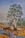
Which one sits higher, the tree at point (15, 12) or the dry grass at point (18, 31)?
the tree at point (15, 12)

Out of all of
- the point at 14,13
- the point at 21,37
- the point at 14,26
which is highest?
the point at 14,13

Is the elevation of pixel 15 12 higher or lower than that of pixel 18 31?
higher

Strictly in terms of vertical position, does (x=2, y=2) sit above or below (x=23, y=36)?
above

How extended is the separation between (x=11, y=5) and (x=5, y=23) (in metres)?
0.19

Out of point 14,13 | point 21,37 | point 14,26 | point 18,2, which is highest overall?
point 18,2

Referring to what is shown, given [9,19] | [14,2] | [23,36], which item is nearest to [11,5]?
[14,2]

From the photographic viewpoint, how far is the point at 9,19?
35.3 inches

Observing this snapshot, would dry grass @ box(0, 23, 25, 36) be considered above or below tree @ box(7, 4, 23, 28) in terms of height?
below

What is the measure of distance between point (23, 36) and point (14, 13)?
24cm

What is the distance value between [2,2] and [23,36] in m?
0.40

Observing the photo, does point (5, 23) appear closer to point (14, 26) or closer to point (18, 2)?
point (14, 26)

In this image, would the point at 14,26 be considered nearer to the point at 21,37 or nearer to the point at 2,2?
the point at 21,37

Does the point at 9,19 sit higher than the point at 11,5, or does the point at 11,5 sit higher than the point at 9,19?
the point at 11,5

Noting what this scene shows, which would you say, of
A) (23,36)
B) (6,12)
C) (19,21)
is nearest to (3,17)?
(6,12)
